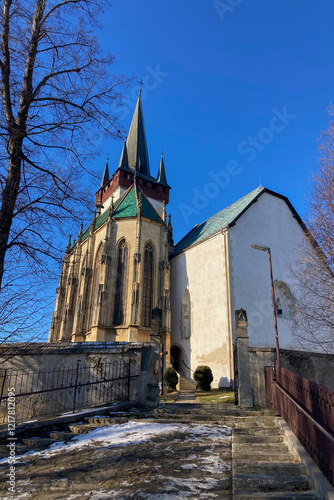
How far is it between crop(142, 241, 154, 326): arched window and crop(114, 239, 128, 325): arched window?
151 centimetres

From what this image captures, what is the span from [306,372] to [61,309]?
84.3ft

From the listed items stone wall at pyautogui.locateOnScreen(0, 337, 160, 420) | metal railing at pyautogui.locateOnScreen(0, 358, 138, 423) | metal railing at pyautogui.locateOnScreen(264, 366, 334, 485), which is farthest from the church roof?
metal railing at pyautogui.locateOnScreen(264, 366, 334, 485)

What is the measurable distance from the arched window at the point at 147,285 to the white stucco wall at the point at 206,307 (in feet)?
6.97

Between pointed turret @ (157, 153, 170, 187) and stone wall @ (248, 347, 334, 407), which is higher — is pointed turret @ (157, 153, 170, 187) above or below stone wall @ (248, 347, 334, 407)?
above

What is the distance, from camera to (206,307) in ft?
76.0

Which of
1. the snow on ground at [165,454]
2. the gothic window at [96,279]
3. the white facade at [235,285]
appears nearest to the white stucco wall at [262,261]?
the white facade at [235,285]

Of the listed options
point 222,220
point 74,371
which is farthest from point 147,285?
point 74,371

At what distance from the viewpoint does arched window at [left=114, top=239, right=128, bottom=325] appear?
2538 cm

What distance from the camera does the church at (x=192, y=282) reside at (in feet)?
71.4

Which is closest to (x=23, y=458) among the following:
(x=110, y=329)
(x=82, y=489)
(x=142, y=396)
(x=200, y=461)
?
(x=82, y=489)

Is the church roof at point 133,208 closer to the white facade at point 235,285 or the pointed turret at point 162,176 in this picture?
the white facade at point 235,285

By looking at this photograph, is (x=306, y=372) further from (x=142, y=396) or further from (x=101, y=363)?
(x=101, y=363)

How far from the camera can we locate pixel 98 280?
89.8ft

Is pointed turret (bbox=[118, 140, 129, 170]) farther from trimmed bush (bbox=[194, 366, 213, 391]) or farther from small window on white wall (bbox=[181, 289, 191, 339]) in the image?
trimmed bush (bbox=[194, 366, 213, 391])
